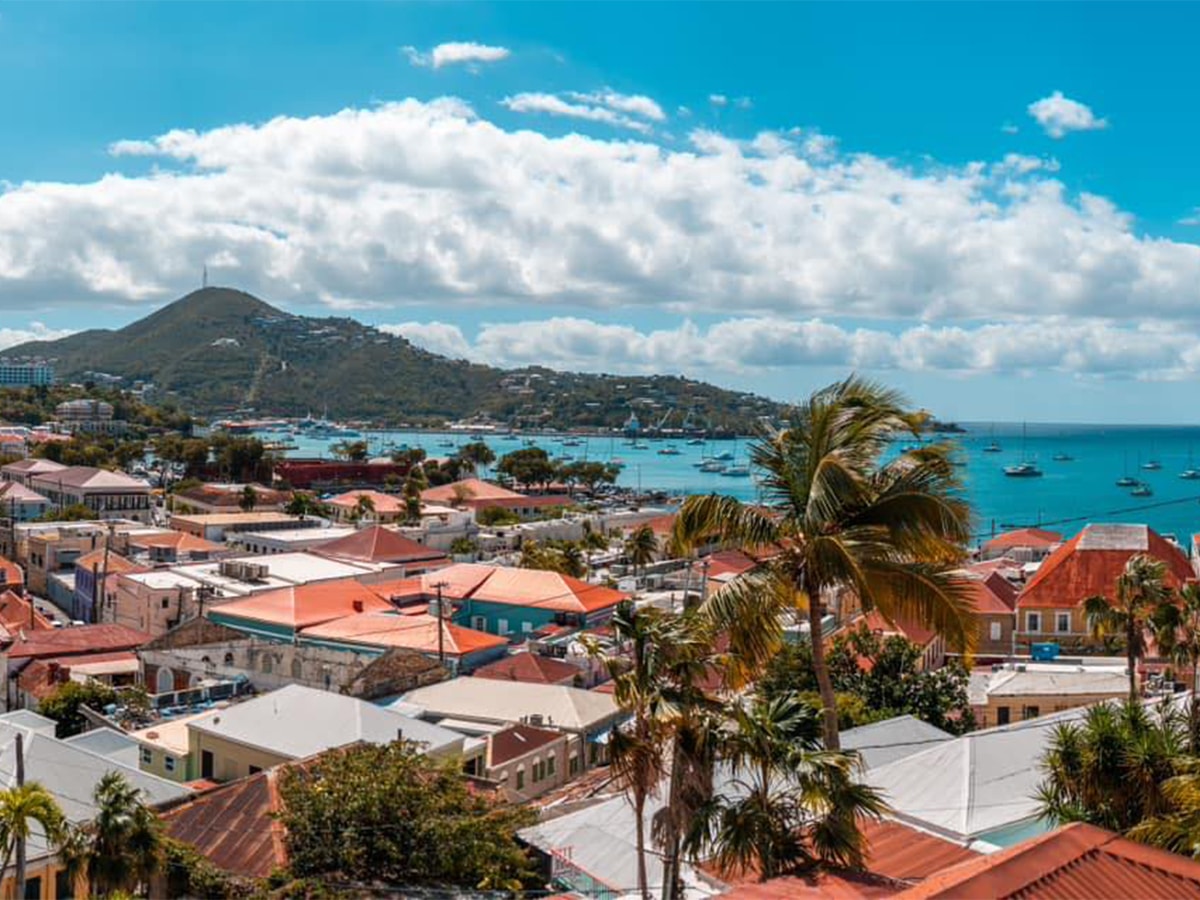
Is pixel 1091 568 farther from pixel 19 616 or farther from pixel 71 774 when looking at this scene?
pixel 19 616

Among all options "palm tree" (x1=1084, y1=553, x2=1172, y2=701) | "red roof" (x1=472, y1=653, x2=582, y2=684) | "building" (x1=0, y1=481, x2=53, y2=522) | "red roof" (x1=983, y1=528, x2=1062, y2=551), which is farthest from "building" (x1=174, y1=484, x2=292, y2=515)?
"palm tree" (x1=1084, y1=553, x2=1172, y2=701)

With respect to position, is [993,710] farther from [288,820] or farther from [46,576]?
[46,576]

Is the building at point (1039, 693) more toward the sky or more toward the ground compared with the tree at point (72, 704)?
more toward the sky

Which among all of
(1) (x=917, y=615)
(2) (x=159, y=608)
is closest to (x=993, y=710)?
(1) (x=917, y=615)

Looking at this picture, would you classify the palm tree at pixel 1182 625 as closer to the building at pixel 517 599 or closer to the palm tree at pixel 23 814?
the palm tree at pixel 23 814

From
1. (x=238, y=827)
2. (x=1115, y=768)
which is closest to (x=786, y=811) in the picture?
(x=1115, y=768)

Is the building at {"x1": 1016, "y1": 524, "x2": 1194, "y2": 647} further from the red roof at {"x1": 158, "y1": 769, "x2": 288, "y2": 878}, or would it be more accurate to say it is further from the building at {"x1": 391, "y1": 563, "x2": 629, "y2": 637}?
the red roof at {"x1": 158, "y1": 769, "x2": 288, "y2": 878}

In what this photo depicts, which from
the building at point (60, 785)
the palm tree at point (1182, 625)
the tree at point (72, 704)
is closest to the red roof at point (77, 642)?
the tree at point (72, 704)
